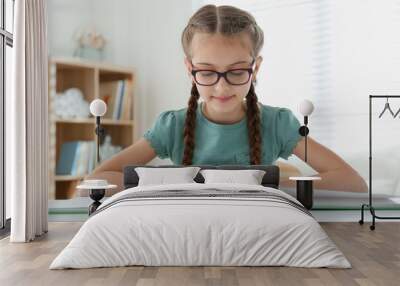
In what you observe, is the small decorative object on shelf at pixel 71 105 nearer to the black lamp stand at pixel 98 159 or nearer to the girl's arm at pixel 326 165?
the black lamp stand at pixel 98 159

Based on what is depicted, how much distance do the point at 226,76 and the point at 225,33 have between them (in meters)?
0.44

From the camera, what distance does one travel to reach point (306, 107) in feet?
21.0

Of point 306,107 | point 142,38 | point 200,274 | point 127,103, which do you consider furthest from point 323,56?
point 200,274

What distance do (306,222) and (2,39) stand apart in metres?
3.45

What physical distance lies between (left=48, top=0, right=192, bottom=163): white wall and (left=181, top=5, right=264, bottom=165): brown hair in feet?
0.47

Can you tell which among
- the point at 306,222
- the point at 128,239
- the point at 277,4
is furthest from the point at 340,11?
the point at 128,239

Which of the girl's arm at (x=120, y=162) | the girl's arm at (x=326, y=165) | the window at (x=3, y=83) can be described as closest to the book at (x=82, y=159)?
the girl's arm at (x=120, y=162)

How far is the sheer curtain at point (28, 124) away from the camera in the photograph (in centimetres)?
520

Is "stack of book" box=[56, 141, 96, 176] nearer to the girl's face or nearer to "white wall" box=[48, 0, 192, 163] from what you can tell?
"white wall" box=[48, 0, 192, 163]

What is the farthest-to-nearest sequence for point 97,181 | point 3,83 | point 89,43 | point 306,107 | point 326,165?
point 89,43, point 326,165, point 306,107, point 97,181, point 3,83

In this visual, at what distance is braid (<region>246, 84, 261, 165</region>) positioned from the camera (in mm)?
6371

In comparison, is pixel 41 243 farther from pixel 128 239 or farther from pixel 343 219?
pixel 343 219

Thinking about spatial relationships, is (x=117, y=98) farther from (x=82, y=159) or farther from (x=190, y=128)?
(x=190, y=128)

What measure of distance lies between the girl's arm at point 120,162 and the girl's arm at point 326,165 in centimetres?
148
